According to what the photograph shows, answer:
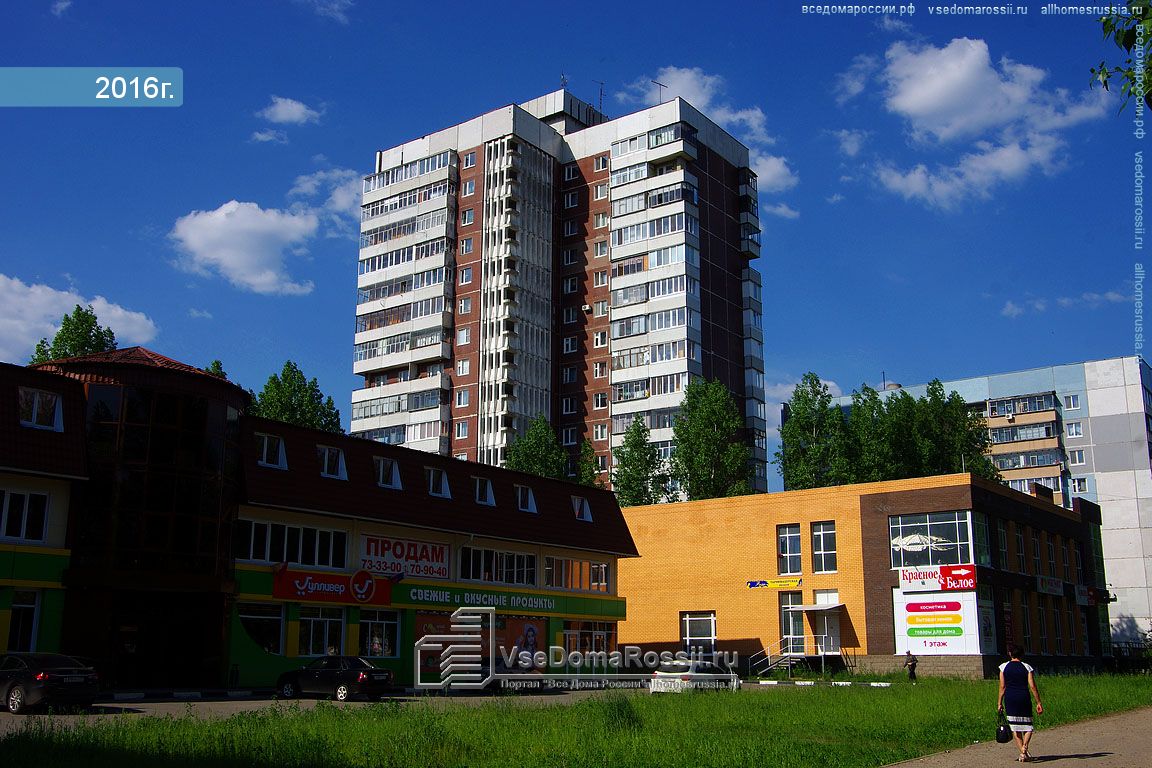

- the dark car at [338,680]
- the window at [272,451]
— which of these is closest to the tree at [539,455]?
the window at [272,451]

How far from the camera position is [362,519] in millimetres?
39000

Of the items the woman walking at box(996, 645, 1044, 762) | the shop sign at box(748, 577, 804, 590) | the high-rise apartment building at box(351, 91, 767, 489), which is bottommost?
the woman walking at box(996, 645, 1044, 762)

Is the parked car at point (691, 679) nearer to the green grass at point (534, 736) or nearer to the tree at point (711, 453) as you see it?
the green grass at point (534, 736)

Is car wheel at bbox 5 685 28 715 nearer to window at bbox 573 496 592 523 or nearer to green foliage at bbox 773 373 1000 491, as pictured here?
window at bbox 573 496 592 523

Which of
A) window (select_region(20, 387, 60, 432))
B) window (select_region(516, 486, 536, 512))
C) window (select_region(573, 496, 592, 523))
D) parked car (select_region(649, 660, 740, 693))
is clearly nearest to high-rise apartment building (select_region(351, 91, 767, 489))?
window (select_region(573, 496, 592, 523))

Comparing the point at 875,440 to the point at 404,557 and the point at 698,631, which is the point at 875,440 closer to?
the point at 698,631

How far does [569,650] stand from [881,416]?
30.8 meters

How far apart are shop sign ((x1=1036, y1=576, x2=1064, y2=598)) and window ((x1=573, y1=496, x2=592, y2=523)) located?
26.0 metres

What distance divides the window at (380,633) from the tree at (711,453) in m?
34.6

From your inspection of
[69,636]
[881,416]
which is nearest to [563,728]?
[69,636]

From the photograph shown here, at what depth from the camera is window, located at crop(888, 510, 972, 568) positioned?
51.0 meters

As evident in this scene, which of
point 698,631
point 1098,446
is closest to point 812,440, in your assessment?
point 698,631

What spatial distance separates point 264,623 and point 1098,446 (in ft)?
293

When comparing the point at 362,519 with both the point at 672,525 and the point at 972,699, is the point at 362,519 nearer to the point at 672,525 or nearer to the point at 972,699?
the point at 972,699
